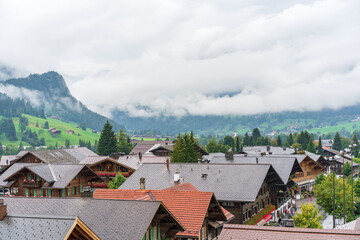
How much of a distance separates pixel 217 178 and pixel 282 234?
1264 inches

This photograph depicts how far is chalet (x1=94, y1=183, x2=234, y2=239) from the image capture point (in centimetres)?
2883

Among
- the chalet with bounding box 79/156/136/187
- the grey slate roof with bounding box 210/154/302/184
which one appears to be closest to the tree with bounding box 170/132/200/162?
the chalet with bounding box 79/156/136/187

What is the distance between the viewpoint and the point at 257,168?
2016 inches

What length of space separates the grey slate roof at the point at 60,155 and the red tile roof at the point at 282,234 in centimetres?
7397

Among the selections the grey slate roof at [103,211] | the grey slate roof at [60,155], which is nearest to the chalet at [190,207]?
the grey slate roof at [103,211]

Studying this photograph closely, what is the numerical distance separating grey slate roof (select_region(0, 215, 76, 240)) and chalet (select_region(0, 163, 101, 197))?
43.4m

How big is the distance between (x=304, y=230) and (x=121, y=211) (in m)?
9.02

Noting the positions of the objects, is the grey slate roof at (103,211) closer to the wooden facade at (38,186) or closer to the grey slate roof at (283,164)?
the wooden facade at (38,186)

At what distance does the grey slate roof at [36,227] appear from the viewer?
14.2 m

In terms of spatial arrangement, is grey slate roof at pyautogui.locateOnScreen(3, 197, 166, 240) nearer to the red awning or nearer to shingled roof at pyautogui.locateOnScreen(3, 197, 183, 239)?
shingled roof at pyautogui.locateOnScreen(3, 197, 183, 239)

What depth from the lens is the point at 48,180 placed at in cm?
5862

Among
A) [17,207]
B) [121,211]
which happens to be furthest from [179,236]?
[17,207]

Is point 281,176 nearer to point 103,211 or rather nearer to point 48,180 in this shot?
point 48,180

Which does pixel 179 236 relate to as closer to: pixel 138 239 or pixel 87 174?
pixel 138 239
